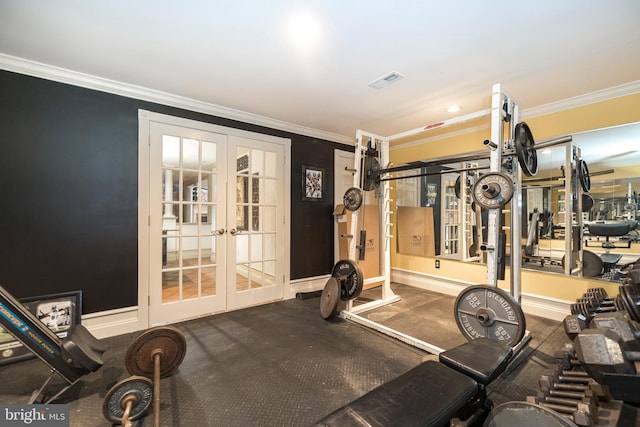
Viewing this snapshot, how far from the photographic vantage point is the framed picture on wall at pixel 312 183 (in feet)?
13.1

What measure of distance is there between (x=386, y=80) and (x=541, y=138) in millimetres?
2049

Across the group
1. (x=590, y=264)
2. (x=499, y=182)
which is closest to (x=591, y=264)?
(x=590, y=264)

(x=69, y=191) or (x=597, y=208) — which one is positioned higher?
(x=69, y=191)

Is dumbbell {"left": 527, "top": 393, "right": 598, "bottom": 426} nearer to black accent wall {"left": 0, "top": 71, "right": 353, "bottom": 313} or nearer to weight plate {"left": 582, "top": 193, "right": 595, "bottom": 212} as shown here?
weight plate {"left": 582, "top": 193, "right": 595, "bottom": 212}

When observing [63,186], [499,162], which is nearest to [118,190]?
[63,186]

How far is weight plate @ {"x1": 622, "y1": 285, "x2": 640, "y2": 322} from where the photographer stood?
136cm

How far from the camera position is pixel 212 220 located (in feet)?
10.6

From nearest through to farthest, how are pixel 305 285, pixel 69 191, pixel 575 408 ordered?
1. pixel 575 408
2. pixel 69 191
3. pixel 305 285

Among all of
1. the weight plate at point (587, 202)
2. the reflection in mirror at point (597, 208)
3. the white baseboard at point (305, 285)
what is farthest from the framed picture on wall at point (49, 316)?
the weight plate at point (587, 202)

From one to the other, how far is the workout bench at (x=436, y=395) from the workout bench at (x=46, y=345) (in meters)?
1.80

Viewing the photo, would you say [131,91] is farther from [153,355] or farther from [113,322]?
[153,355]

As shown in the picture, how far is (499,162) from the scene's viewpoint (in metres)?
2.19

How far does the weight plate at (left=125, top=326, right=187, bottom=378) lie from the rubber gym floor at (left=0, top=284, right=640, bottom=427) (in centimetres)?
13

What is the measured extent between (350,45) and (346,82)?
56cm
